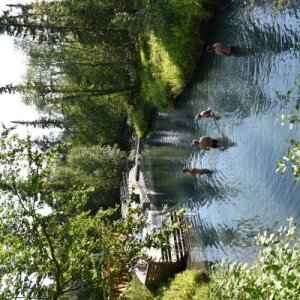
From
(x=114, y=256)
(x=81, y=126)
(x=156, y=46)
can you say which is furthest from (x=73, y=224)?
(x=81, y=126)

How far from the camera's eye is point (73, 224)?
13766 mm

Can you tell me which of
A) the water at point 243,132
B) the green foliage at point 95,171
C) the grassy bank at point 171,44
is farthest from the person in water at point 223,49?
the green foliage at point 95,171

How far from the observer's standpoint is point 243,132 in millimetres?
18719

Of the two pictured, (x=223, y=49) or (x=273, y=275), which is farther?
(x=223, y=49)

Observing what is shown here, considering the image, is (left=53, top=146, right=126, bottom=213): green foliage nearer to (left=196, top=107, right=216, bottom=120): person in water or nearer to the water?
the water

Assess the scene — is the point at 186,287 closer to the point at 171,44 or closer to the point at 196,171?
the point at 196,171

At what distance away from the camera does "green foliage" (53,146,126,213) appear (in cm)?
3881

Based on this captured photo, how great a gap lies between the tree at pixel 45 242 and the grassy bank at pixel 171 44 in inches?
462

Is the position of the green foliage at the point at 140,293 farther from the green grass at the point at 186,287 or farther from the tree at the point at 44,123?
the tree at the point at 44,123

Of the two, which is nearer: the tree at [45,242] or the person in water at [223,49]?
the tree at [45,242]

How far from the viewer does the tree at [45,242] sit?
1295 centimetres

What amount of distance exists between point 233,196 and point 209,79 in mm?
6496

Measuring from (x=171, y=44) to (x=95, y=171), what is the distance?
17.4m

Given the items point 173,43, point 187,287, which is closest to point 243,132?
point 187,287
